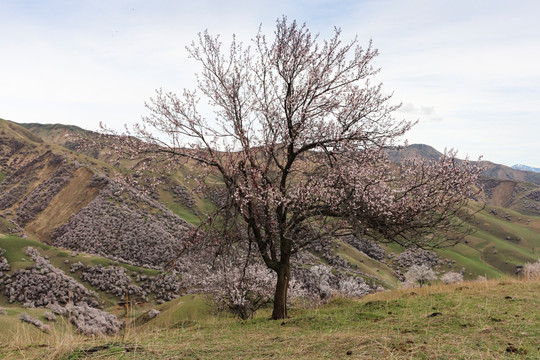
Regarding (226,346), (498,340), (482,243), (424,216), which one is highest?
(424,216)

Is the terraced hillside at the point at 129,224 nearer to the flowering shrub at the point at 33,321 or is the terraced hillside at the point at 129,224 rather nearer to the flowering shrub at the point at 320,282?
the flowering shrub at the point at 320,282

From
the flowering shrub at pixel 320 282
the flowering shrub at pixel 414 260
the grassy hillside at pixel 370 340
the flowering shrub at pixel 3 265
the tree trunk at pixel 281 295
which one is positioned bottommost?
the flowering shrub at pixel 414 260

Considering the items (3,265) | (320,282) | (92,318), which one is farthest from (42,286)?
(320,282)

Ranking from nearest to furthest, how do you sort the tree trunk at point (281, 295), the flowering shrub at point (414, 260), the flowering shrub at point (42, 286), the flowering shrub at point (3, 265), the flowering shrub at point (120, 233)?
the tree trunk at point (281, 295)
the flowering shrub at point (42, 286)
the flowering shrub at point (3, 265)
the flowering shrub at point (120, 233)
the flowering shrub at point (414, 260)

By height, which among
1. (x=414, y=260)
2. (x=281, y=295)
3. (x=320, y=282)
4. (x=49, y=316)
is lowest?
(x=414, y=260)

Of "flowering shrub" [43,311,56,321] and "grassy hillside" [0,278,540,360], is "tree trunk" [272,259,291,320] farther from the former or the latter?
"flowering shrub" [43,311,56,321]

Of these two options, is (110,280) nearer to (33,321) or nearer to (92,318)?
(92,318)

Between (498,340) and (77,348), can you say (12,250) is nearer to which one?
(77,348)

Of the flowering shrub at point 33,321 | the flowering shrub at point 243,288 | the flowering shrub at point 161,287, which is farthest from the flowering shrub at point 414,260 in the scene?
the flowering shrub at point 33,321

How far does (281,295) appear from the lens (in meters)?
12.8

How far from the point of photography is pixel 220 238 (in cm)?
1225

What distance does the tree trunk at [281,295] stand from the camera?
12.5 m

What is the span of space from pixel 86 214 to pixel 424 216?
72.9 metres

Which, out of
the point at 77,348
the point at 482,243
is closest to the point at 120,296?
the point at 77,348
